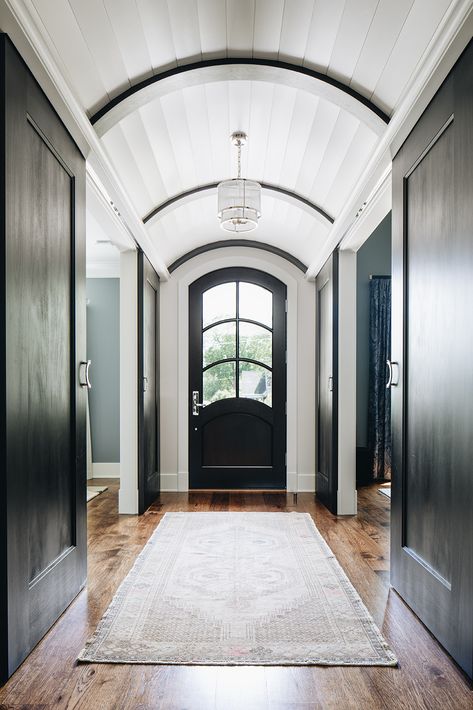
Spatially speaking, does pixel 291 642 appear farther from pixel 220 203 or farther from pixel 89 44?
pixel 220 203

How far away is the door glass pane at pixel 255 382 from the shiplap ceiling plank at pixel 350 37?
343 cm

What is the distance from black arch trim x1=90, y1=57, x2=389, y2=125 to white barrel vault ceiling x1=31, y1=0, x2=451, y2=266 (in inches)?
0.6

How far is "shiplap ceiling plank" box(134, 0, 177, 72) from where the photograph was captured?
91.4 inches

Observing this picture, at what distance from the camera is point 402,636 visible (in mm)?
2242

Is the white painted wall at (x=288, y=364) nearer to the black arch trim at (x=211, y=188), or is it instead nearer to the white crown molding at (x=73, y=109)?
the black arch trim at (x=211, y=188)

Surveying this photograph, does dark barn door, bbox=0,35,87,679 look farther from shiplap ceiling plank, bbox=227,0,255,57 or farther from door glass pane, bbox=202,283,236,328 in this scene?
door glass pane, bbox=202,283,236,328

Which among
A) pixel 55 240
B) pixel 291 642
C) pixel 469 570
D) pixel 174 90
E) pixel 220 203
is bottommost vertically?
pixel 291 642

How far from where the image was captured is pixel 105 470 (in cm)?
665

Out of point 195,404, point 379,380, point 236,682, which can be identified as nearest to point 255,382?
point 195,404

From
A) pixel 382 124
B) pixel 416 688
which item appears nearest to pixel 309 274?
pixel 382 124

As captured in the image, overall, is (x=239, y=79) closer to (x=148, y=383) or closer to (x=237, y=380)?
(x=148, y=383)

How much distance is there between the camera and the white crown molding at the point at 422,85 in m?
1.93

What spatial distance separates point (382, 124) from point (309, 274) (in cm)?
284

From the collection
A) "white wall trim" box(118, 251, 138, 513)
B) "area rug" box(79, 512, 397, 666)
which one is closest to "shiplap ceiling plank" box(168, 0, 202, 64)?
"white wall trim" box(118, 251, 138, 513)
